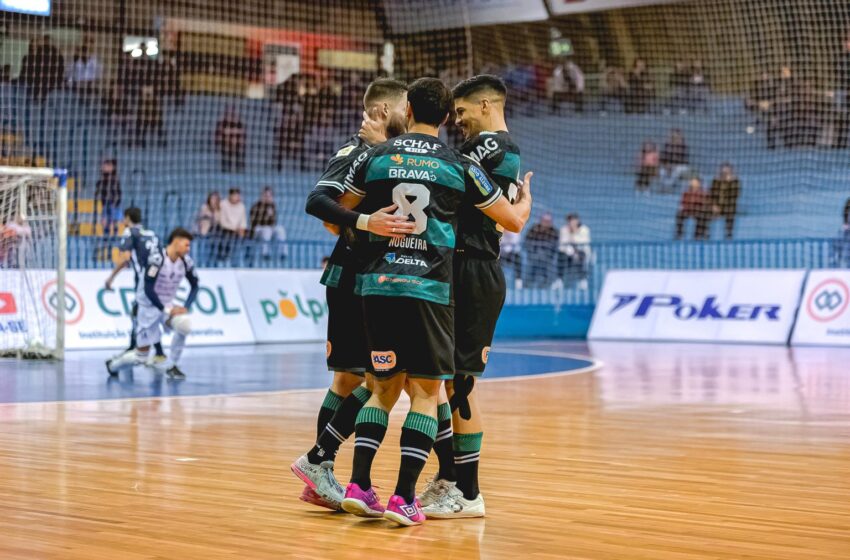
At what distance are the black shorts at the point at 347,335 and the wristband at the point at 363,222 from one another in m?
0.61

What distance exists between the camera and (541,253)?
25391 millimetres

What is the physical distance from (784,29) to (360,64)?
1023 centimetres

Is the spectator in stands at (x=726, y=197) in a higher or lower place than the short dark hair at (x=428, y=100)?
higher

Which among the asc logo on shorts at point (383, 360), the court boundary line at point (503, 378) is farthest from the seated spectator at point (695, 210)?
the asc logo on shorts at point (383, 360)

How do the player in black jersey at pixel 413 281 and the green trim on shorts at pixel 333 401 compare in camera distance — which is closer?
the player in black jersey at pixel 413 281

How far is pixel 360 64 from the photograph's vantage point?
30.0 m

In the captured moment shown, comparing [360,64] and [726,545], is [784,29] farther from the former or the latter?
[726,545]

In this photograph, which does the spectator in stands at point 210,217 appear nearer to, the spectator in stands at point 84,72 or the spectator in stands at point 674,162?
the spectator in stands at point 84,72

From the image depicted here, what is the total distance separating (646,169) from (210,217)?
34.4 feet

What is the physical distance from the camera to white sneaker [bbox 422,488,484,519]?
5793mm

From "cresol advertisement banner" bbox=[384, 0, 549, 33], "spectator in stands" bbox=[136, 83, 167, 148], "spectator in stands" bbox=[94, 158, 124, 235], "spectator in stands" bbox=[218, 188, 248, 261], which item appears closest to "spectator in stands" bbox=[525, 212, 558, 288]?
"cresol advertisement banner" bbox=[384, 0, 549, 33]

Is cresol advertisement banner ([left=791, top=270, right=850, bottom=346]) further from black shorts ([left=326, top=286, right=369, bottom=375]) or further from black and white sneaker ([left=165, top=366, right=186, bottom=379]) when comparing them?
black shorts ([left=326, top=286, right=369, bottom=375])

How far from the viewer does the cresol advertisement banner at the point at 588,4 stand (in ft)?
87.5

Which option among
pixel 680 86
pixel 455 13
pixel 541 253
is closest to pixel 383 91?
pixel 541 253
